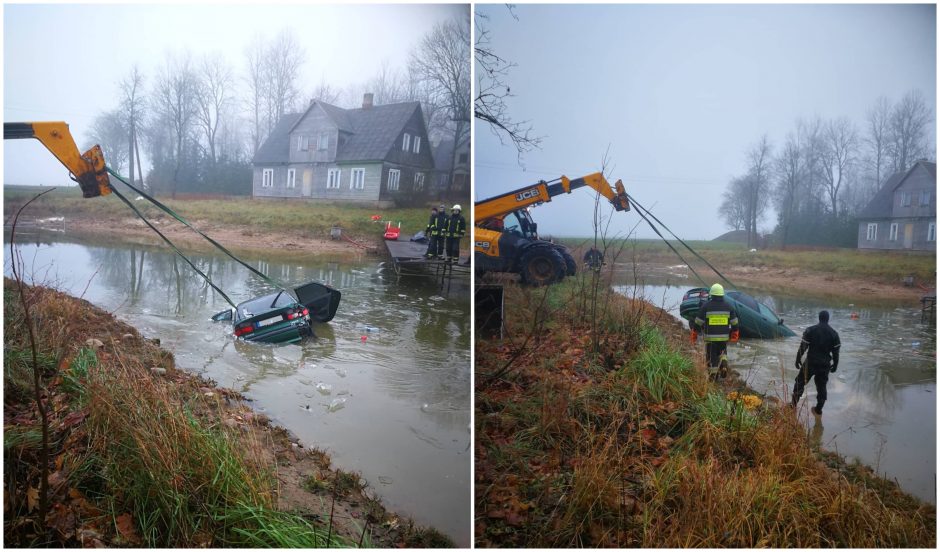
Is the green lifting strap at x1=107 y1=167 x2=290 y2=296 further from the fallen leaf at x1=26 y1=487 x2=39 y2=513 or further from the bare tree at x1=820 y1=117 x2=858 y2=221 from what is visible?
the bare tree at x1=820 y1=117 x2=858 y2=221

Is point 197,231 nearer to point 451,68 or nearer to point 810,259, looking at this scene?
point 451,68

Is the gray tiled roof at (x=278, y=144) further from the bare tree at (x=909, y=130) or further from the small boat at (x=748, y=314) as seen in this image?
the bare tree at (x=909, y=130)

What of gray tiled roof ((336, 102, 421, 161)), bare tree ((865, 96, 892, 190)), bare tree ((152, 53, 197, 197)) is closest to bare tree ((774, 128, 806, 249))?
bare tree ((865, 96, 892, 190))

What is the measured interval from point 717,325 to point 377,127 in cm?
196

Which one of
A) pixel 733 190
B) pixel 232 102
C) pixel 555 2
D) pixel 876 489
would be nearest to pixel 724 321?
pixel 733 190

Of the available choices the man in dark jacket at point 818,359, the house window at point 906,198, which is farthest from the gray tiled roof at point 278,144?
the house window at point 906,198

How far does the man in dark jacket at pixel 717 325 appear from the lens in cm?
278

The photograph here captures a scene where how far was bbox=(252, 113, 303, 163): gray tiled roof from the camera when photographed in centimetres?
306

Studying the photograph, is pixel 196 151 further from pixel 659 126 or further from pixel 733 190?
pixel 733 190

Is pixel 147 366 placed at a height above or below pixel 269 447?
above

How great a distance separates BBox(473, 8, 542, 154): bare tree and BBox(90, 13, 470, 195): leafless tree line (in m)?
0.36

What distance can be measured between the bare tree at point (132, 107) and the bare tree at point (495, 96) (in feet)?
5.77

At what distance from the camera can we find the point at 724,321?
2.82 meters

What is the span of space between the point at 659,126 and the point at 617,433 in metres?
1.46
